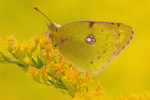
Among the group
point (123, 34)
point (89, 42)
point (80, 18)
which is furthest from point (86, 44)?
point (80, 18)

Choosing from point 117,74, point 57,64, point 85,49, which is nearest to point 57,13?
point 117,74

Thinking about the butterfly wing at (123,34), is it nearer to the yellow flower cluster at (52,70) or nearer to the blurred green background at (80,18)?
the yellow flower cluster at (52,70)

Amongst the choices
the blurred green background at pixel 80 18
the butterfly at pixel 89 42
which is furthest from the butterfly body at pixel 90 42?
the blurred green background at pixel 80 18

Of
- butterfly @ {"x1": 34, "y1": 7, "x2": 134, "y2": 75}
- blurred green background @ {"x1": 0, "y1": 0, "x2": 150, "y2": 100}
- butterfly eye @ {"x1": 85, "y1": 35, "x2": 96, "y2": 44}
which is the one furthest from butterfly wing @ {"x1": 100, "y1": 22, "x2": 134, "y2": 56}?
blurred green background @ {"x1": 0, "y1": 0, "x2": 150, "y2": 100}

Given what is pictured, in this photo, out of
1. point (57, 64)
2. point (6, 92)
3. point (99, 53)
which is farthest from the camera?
point (6, 92)

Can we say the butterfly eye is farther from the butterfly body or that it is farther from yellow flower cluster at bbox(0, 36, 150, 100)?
yellow flower cluster at bbox(0, 36, 150, 100)

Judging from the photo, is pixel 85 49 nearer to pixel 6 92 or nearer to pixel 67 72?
pixel 67 72

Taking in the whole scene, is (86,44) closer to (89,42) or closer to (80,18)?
(89,42)
